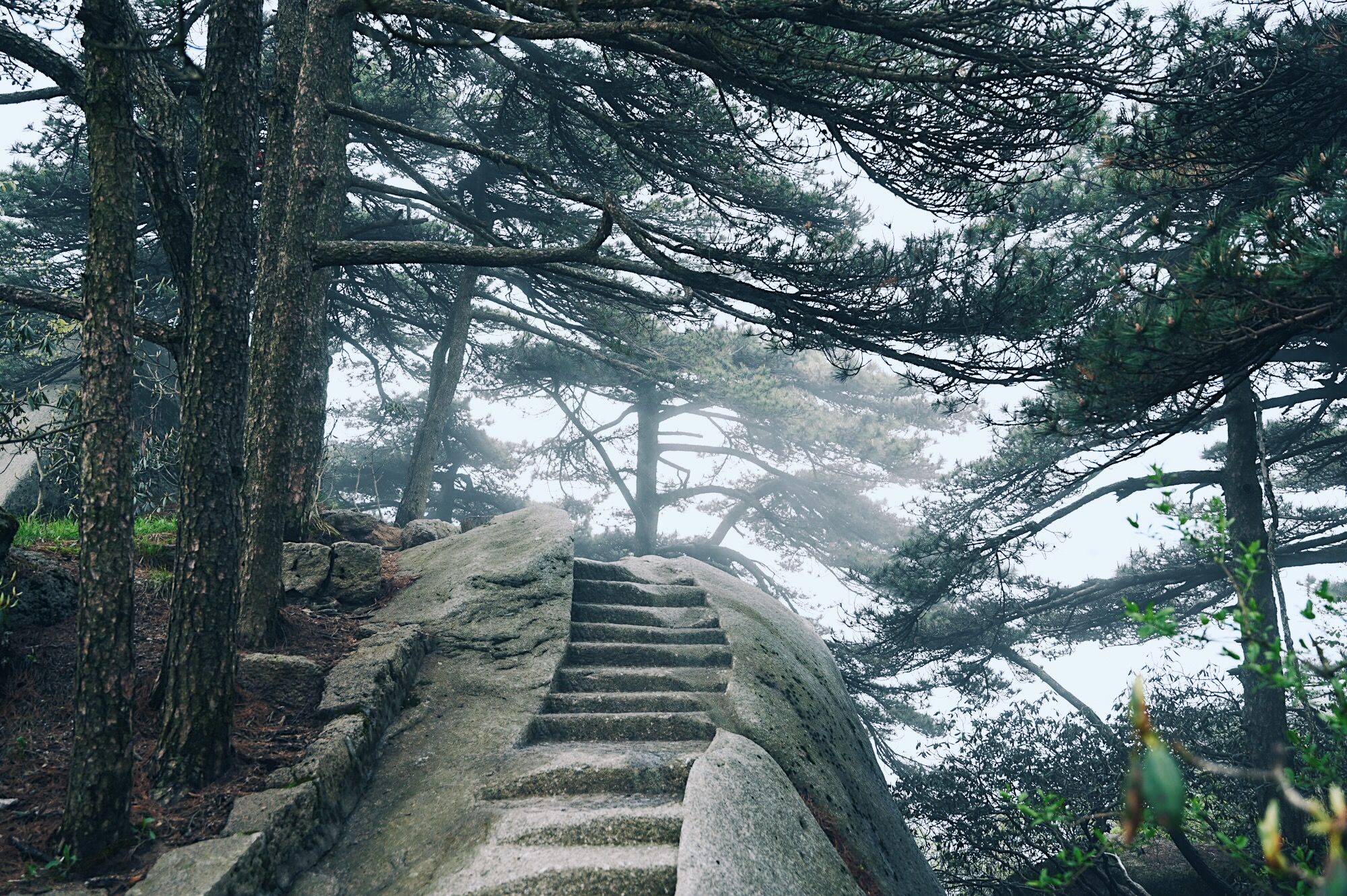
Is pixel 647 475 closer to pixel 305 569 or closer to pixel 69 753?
pixel 305 569

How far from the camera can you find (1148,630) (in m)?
3.32

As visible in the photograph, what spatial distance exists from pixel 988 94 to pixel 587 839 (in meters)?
5.82

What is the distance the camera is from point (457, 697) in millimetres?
6281

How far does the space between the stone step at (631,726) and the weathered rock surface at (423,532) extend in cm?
459

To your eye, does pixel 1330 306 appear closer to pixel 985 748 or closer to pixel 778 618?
pixel 778 618

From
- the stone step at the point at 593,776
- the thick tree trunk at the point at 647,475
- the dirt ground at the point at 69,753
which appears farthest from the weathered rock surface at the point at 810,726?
the thick tree trunk at the point at 647,475

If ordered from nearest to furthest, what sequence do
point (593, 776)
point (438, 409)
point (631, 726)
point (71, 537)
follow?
point (593, 776) < point (631, 726) < point (71, 537) < point (438, 409)

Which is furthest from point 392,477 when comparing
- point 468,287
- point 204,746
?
point 204,746

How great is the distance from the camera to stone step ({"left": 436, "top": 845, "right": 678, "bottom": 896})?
13.4 feet

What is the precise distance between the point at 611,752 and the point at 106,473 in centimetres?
348

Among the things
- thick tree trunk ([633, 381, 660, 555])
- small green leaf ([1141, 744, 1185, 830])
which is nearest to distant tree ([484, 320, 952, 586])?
thick tree trunk ([633, 381, 660, 555])

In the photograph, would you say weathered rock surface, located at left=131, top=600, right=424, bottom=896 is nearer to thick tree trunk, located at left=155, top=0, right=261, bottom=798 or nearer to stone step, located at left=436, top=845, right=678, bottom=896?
thick tree trunk, located at left=155, top=0, right=261, bottom=798

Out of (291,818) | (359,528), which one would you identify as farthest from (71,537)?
(291,818)

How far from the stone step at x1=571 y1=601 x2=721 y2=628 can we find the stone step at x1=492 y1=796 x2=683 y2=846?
329cm
